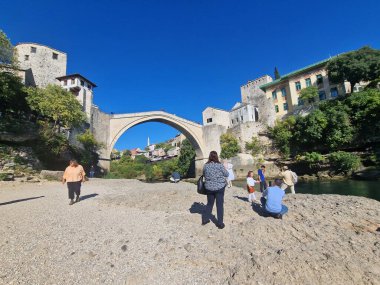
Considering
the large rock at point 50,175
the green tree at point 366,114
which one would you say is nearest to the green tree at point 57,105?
the large rock at point 50,175

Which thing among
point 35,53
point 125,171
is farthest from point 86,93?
point 125,171

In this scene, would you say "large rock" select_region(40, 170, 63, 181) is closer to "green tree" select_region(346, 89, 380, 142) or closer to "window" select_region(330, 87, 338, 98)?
"green tree" select_region(346, 89, 380, 142)

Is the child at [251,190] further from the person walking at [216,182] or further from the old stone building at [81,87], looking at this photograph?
the old stone building at [81,87]

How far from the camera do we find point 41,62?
4016 cm

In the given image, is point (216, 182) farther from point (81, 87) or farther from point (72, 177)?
point (81, 87)

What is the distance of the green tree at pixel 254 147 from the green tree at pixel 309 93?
34.4 feet

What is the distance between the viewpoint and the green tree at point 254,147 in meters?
42.5

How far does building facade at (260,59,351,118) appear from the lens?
38.3 m

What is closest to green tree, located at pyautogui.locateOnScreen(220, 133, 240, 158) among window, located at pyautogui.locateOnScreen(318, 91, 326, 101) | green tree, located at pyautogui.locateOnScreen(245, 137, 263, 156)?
green tree, located at pyautogui.locateOnScreen(245, 137, 263, 156)

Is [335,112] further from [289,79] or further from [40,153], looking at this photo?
[40,153]

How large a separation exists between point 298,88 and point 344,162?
2061 centimetres

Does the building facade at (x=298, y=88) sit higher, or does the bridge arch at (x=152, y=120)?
the building facade at (x=298, y=88)

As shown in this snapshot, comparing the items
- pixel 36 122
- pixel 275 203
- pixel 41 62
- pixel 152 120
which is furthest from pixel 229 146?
pixel 275 203

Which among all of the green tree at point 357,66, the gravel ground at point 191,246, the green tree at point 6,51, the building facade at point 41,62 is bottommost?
the gravel ground at point 191,246
